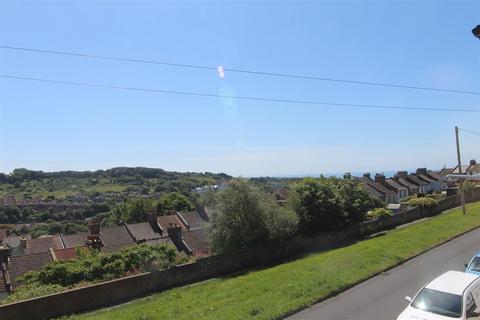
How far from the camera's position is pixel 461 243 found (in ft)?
78.8

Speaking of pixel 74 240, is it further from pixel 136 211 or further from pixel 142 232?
pixel 136 211

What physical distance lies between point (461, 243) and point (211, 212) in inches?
574

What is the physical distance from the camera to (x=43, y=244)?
48281 mm

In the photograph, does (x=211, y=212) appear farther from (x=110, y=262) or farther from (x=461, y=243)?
(x=461, y=243)

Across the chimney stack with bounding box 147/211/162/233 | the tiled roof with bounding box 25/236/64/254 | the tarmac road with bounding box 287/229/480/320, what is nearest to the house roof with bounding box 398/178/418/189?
the chimney stack with bounding box 147/211/162/233

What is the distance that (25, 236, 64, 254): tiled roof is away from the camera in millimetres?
46781

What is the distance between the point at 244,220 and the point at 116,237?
77.0 feet

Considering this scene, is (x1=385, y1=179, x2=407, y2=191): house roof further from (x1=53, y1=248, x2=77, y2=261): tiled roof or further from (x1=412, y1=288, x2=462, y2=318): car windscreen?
(x1=412, y1=288, x2=462, y2=318): car windscreen

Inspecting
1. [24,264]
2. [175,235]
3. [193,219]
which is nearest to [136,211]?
[193,219]

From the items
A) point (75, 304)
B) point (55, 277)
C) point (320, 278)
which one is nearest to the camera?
point (320, 278)

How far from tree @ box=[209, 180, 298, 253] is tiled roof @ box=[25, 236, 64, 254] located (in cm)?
2846

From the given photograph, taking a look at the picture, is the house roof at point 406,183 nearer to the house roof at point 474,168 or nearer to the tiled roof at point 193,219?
the house roof at point 474,168

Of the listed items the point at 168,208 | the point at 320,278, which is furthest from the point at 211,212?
the point at 168,208

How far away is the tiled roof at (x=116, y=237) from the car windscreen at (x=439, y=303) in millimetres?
34524
